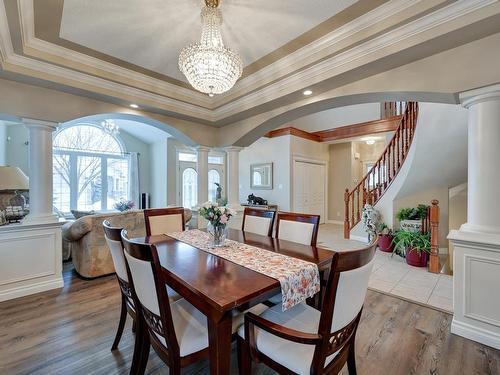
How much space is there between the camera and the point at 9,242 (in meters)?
2.66

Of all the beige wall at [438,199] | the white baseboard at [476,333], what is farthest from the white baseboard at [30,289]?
the beige wall at [438,199]

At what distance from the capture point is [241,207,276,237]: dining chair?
8.66ft

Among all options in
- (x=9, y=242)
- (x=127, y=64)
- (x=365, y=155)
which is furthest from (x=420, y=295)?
(x=365, y=155)

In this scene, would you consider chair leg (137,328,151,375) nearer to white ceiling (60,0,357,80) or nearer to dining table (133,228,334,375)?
dining table (133,228,334,375)

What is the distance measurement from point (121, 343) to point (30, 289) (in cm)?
171

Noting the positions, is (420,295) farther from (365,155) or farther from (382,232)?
(365,155)

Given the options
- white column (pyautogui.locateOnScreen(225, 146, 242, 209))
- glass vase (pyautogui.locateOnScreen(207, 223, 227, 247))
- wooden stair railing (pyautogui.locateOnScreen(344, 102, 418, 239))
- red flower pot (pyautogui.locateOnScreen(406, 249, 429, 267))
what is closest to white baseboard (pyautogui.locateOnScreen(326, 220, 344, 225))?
wooden stair railing (pyautogui.locateOnScreen(344, 102, 418, 239))

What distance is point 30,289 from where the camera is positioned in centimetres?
276

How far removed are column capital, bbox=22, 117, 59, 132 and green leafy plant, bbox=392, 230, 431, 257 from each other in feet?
17.0

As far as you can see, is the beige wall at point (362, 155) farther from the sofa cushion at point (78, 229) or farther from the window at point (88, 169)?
the window at point (88, 169)

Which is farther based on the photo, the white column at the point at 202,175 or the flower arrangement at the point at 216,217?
the white column at the point at 202,175

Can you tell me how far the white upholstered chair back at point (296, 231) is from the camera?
7.46ft

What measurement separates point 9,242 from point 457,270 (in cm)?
447

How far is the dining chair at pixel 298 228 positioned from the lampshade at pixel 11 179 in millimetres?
3139
